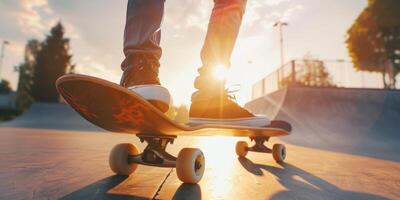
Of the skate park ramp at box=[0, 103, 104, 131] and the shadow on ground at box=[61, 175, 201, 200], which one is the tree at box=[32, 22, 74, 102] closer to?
the skate park ramp at box=[0, 103, 104, 131]

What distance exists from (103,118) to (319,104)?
26.8ft

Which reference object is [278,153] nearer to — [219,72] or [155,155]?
[219,72]

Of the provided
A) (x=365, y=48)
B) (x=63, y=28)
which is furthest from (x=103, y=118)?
(x=63, y=28)

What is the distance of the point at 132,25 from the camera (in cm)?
142

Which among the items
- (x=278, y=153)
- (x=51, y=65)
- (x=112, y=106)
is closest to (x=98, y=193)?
(x=112, y=106)

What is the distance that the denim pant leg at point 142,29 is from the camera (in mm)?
1389

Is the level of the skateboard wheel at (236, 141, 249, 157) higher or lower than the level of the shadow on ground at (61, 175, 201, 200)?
lower

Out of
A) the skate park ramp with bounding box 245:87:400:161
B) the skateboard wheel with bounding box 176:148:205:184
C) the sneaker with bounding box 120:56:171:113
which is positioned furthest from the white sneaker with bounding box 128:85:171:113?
the skate park ramp with bounding box 245:87:400:161

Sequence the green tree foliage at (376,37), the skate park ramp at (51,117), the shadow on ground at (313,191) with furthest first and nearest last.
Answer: the green tree foliage at (376,37)
the skate park ramp at (51,117)
the shadow on ground at (313,191)

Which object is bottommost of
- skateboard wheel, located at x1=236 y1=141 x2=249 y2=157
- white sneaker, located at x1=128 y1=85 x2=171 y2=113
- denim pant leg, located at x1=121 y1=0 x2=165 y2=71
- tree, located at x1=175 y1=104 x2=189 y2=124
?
skateboard wheel, located at x1=236 y1=141 x2=249 y2=157

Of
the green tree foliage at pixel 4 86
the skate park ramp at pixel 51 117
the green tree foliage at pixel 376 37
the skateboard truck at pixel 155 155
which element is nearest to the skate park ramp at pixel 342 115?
the skateboard truck at pixel 155 155

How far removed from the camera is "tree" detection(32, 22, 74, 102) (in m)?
33.4

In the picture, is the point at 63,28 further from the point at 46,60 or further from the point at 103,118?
the point at 103,118

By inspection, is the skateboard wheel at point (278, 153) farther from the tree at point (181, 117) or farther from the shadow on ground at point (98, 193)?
the shadow on ground at point (98, 193)
